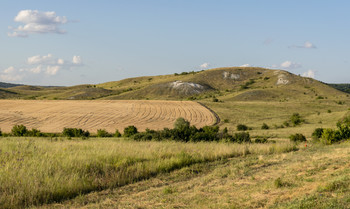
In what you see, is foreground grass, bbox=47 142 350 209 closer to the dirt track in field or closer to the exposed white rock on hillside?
the dirt track in field

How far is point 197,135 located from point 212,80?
10812 cm

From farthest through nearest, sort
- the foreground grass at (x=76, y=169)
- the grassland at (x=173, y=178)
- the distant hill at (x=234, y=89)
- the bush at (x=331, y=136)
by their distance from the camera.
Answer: the distant hill at (x=234, y=89) < the bush at (x=331, y=136) < the foreground grass at (x=76, y=169) < the grassland at (x=173, y=178)

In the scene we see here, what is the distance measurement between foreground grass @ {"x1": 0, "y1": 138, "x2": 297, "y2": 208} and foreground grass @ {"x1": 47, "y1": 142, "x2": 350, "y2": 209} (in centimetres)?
49

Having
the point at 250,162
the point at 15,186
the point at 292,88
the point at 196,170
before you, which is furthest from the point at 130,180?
the point at 292,88

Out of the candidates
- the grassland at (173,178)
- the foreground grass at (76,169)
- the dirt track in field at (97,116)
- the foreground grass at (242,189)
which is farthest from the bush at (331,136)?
the dirt track in field at (97,116)

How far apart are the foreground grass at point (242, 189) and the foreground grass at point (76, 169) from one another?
19.4 inches

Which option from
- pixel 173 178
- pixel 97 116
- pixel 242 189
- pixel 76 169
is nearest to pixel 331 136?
pixel 173 178

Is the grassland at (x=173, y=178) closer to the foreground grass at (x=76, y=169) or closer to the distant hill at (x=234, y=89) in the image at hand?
the foreground grass at (x=76, y=169)

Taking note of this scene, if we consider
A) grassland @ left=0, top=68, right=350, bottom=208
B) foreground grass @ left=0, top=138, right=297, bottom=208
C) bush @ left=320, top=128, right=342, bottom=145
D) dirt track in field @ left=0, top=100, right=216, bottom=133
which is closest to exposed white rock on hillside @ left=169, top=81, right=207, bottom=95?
dirt track in field @ left=0, top=100, right=216, bottom=133

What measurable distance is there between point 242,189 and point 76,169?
5.27 metres

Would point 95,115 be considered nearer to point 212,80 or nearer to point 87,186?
point 87,186

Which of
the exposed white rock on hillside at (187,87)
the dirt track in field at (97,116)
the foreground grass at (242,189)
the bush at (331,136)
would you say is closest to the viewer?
Answer: the foreground grass at (242,189)

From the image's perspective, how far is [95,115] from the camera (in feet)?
182

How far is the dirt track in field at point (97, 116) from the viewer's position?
1828 inches
